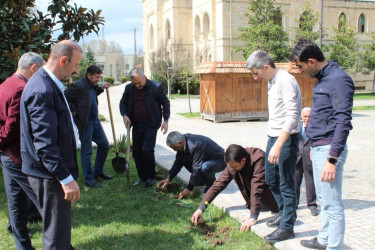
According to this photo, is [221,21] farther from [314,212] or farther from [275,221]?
[275,221]

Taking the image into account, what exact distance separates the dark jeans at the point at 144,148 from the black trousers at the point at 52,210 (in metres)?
3.26

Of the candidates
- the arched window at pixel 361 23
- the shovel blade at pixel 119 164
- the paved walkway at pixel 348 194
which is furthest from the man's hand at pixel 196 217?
the arched window at pixel 361 23

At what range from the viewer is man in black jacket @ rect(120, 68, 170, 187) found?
611 cm

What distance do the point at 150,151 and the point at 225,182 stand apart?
6.53 ft

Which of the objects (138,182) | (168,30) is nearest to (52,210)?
(138,182)

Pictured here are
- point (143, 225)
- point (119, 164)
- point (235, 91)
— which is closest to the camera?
point (143, 225)

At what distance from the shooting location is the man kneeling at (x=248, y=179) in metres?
4.26

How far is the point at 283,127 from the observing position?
3.62m

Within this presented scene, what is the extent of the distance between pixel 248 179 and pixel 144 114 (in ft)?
7.73

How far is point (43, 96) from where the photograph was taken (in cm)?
266

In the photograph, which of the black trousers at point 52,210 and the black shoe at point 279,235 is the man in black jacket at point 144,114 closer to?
the black shoe at point 279,235

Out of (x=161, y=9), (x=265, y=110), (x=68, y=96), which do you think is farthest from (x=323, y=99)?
(x=161, y=9)

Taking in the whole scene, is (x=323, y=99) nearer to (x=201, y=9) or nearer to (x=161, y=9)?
(x=201, y=9)

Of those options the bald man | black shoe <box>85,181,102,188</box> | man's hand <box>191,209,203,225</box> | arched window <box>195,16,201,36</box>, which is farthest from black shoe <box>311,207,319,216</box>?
arched window <box>195,16,201,36</box>
